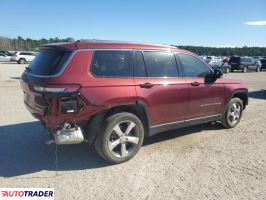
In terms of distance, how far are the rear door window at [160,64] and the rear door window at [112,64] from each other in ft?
1.20

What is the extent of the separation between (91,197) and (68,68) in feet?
5.88

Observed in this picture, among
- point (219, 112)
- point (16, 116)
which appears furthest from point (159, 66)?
point (16, 116)

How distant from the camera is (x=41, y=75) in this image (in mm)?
4676

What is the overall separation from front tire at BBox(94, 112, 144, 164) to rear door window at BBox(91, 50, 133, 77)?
0.65 m

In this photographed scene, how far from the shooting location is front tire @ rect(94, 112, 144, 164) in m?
4.76

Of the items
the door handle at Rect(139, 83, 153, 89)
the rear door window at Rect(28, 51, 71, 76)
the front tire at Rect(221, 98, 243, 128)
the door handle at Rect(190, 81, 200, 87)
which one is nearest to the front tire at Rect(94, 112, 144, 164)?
the door handle at Rect(139, 83, 153, 89)

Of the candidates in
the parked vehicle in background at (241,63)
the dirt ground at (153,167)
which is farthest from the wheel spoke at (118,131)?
the parked vehicle in background at (241,63)

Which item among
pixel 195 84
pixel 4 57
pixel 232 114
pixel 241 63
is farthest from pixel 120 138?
pixel 4 57

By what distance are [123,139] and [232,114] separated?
3.29 metres

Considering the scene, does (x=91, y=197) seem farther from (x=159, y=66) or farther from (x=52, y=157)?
(x=159, y=66)

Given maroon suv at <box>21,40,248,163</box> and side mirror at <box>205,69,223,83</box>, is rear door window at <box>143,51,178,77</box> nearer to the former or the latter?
maroon suv at <box>21,40,248,163</box>

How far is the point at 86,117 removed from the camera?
4.59 m

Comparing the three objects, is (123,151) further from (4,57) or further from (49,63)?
(4,57)

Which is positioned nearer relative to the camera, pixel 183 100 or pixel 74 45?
pixel 74 45
